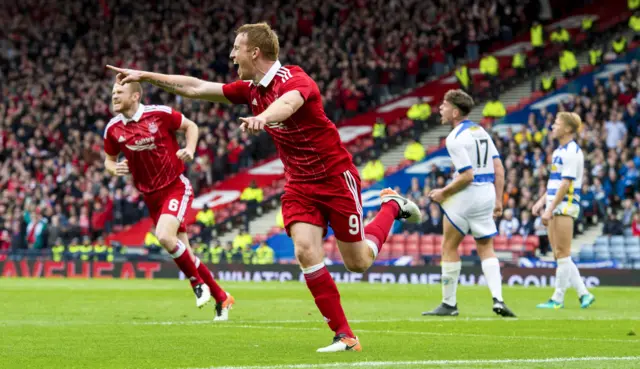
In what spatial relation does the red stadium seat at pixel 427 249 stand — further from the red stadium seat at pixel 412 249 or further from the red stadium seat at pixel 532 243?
the red stadium seat at pixel 532 243

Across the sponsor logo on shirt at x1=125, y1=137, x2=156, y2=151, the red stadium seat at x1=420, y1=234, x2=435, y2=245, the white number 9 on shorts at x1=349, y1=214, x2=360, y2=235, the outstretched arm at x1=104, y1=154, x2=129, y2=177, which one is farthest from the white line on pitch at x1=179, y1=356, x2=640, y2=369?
the red stadium seat at x1=420, y1=234, x2=435, y2=245

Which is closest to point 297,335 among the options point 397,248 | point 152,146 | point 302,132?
point 302,132

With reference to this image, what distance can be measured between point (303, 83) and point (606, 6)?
106 feet

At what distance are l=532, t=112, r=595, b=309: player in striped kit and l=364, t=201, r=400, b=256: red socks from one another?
4.93 metres

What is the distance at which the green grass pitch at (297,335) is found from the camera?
26.3 feet

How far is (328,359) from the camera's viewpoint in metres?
8.04

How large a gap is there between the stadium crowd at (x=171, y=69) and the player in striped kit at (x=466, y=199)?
21.7 meters

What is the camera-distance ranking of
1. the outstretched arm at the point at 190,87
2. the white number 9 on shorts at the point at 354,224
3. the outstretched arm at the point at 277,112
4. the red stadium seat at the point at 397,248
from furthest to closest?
the red stadium seat at the point at 397,248 → the outstretched arm at the point at 190,87 → the white number 9 on shorts at the point at 354,224 → the outstretched arm at the point at 277,112

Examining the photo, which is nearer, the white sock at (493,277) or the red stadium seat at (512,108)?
the white sock at (493,277)

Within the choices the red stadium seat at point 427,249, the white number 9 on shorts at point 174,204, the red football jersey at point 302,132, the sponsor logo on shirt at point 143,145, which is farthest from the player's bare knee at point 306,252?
the red stadium seat at point 427,249

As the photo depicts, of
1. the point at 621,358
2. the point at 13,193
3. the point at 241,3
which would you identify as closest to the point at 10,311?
the point at 621,358

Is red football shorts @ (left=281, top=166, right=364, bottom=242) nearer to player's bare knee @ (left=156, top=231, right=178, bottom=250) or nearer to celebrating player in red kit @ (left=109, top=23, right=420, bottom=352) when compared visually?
celebrating player in red kit @ (left=109, top=23, right=420, bottom=352)

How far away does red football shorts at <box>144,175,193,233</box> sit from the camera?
13.0 meters

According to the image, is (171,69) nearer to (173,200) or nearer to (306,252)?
(173,200)
